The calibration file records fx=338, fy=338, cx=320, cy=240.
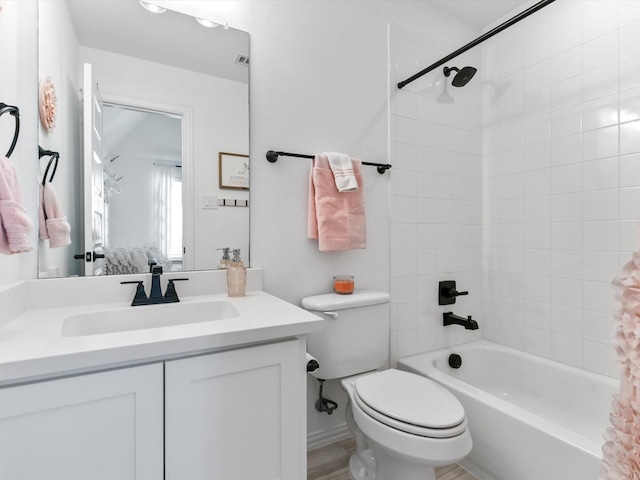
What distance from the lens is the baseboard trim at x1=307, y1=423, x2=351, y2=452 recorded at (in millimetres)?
1646

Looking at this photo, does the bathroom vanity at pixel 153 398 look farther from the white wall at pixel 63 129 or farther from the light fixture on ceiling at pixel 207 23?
the light fixture on ceiling at pixel 207 23

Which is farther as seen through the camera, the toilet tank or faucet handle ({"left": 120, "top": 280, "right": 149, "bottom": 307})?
the toilet tank

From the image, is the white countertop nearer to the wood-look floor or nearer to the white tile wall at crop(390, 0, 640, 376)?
the wood-look floor

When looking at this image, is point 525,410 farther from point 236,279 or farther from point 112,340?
point 112,340

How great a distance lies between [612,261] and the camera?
1.61 m

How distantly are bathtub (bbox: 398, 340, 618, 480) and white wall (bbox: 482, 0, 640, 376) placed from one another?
115 mm

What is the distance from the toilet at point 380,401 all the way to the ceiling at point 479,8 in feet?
5.84

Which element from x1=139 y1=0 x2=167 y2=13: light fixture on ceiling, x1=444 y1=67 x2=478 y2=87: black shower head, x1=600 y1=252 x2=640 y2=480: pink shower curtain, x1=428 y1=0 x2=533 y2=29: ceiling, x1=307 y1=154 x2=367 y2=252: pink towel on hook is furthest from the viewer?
x1=428 y1=0 x2=533 y2=29: ceiling

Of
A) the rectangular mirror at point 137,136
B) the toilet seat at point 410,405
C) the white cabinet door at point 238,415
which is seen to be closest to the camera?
the white cabinet door at point 238,415

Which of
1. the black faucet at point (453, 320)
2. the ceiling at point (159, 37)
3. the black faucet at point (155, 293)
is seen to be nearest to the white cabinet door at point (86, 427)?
the black faucet at point (155, 293)

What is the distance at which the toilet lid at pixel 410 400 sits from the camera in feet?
3.73

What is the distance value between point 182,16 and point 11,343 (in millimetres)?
1326

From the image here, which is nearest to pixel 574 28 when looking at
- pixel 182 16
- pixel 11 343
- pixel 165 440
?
pixel 182 16

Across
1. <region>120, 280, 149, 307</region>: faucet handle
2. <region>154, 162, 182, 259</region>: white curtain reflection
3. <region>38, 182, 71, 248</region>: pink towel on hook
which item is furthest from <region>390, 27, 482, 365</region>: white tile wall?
<region>38, 182, 71, 248</region>: pink towel on hook
